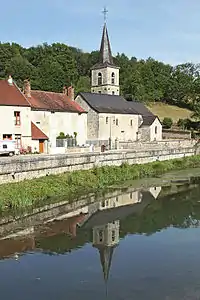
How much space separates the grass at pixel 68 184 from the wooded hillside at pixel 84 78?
3489 centimetres

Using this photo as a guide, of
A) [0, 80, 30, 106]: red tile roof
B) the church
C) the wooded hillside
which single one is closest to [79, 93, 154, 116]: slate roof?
the church

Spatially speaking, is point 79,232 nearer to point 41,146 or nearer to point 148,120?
point 41,146

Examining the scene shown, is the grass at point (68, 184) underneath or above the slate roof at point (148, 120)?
underneath

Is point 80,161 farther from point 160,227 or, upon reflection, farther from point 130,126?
point 130,126

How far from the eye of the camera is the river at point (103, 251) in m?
11.2

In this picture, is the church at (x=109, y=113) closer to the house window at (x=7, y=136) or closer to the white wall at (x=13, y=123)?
the white wall at (x=13, y=123)

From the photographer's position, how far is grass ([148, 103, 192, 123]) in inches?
2756

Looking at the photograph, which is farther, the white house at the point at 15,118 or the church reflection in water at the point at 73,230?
the white house at the point at 15,118

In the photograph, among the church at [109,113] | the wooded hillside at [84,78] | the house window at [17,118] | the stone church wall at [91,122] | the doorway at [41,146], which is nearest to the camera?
the house window at [17,118]

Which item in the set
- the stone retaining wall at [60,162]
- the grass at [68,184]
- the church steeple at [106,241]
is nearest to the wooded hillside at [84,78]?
the stone retaining wall at [60,162]

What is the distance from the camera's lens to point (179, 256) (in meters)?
14.1

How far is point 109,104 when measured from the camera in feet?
152

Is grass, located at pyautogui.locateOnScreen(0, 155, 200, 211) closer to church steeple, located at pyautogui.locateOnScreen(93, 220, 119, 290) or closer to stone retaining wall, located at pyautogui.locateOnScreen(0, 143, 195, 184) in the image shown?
stone retaining wall, located at pyautogui.locateOnScreen(0, 143, 195, 184)

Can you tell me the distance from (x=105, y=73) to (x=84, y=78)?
29.8m
